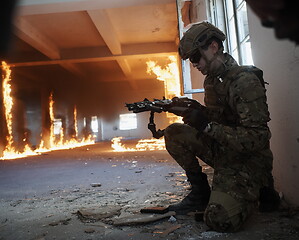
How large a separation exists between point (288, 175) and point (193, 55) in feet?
3.59

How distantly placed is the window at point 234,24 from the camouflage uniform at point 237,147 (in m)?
1.12

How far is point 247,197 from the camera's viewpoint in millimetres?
1549

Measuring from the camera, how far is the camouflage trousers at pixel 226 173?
1.47 meters

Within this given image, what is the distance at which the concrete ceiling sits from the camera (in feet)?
15.8

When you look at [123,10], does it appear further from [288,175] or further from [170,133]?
[288,175]

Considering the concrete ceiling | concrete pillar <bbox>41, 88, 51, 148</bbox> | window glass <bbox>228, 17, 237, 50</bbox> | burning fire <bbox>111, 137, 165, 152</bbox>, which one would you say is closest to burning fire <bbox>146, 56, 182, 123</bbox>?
the concrete ceiling

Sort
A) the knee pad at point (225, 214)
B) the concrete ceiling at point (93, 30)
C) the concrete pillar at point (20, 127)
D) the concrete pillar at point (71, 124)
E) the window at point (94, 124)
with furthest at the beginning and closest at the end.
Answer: the window at point (94, 124)
the concrete pillar at point (71, 124)
the concrete pillar at point (20, 127)
the concrete ceiling at point (93, 30)
the knee pad at point (225, 214)

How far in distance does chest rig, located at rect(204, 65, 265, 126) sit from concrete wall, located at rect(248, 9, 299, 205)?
18 centimetres

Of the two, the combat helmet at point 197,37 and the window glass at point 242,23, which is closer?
the combat helmet at point 197,37

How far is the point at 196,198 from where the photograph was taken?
187 cm

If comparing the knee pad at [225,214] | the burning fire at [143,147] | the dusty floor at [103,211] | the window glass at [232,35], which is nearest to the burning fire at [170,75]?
the burning fire at [143,147]

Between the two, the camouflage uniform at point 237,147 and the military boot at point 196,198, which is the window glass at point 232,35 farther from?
the military boot at point 196,198

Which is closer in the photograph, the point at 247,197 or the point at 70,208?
the point at 247,197

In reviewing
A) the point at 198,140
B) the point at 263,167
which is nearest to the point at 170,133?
the point at 198,140
